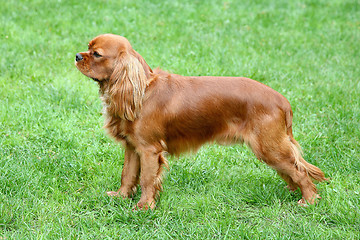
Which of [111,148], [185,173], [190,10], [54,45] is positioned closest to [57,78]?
[54,45]

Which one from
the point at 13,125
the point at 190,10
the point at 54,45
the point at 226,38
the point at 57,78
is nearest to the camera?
the point at 13,125

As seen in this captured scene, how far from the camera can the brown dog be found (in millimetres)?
3576

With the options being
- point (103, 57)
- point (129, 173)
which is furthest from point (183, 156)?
point (103, 57)

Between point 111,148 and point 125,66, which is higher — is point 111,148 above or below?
below

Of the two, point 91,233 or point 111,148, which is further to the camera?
point 111,148

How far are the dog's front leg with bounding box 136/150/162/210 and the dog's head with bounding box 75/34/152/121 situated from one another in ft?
1.21

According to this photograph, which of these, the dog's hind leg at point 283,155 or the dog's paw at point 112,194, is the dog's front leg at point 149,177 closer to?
the dog's paw at point 112,194

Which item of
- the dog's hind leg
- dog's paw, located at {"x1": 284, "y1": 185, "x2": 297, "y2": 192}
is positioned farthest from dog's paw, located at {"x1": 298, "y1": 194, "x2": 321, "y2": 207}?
dog's paw, located at {"x1": 284, "y1": 185, "x2": 297, "y2": 192}

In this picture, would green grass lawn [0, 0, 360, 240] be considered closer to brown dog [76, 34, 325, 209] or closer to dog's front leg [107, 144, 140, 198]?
dog's front leg [107, 144, 140, 198]

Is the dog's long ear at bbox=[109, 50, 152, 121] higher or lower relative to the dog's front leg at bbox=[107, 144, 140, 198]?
higher

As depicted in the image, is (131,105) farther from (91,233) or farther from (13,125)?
(13,125)

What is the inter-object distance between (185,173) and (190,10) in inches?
246

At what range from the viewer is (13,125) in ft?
16.5

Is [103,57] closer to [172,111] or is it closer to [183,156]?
[172,111]
